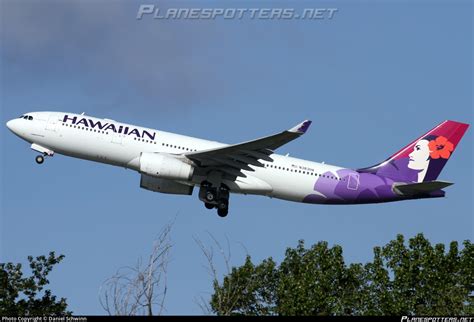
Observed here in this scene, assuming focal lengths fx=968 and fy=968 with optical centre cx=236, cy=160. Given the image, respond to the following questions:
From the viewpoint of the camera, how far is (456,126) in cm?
5475

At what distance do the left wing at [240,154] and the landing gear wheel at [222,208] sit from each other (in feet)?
4.92

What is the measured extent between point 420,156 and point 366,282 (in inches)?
344

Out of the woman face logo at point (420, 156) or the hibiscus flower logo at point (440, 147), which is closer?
the woman face logo at point (420, 156)

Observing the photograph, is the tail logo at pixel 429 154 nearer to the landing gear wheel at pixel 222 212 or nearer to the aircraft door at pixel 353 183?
the aircraft door at pixel 353 183

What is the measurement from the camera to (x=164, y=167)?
1865 inches

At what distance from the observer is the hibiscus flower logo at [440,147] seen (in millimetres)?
53969

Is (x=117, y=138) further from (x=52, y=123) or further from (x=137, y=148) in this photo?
(x=52, y=123)

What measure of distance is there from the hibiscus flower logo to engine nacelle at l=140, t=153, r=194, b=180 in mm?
14471

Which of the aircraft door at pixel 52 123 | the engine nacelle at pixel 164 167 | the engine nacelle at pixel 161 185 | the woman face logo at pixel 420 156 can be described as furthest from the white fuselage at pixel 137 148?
the woman face logo at pixel 420 156

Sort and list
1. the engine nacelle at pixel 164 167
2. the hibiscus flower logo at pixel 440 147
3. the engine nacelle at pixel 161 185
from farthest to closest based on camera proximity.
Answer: the hibiscus flower logo at pixel 440 147
the engine nacelle at pixel 161 185
the engine nacelle at pixel 164 167

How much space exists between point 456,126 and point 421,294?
9.80m

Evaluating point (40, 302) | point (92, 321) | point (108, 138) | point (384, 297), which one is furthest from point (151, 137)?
point (92, 321)

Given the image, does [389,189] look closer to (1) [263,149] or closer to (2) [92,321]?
(1) [263,149]

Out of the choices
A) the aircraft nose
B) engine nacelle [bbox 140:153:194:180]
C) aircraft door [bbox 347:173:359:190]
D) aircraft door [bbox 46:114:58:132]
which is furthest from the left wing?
the aircraft nose
